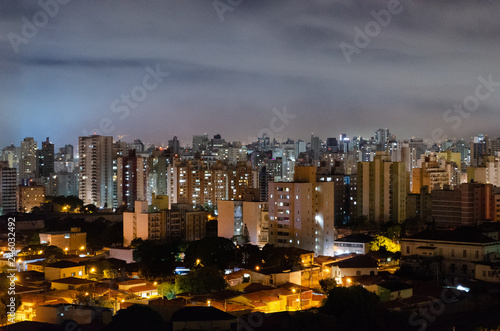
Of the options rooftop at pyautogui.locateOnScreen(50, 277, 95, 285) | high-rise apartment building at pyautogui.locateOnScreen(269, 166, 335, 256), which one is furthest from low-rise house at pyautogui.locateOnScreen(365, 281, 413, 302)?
rooftop at pyautogui.locateOnScreen(50, 277, 95, 285)

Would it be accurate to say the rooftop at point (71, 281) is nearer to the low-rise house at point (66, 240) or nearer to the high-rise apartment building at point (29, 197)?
the low-rise house at point (66, 240)

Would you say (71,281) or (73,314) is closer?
(73,314)

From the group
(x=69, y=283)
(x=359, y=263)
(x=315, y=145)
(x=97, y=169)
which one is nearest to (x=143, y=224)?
(x=69, y=283)

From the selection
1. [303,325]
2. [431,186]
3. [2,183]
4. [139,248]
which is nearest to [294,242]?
[139,248]

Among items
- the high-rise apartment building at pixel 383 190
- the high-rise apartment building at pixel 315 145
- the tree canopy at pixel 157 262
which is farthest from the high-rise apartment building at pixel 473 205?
the high-rise apartment building at pixel 315 145

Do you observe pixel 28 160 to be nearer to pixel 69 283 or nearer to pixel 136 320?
pixel 69 283

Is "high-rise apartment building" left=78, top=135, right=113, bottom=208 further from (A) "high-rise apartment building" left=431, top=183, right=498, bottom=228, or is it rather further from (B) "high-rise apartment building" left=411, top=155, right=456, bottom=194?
(A) "high-rise apartment building" left=431, top=183, right=498, bottom=228

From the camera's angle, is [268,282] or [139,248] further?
[139,248]

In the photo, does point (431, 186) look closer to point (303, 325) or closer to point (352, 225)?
point (352, 225)

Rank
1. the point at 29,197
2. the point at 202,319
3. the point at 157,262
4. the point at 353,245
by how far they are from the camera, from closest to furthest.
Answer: the point at 202,319, the point at 157,262, the point at 353,245, the point at 29,197
